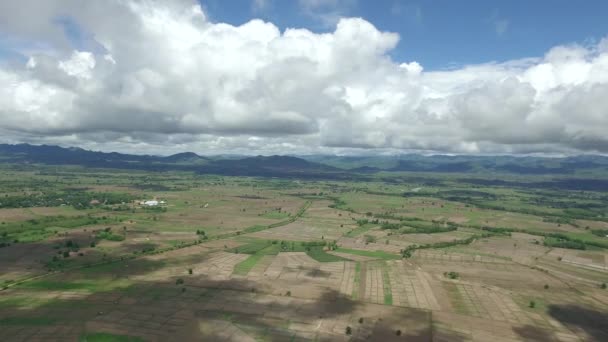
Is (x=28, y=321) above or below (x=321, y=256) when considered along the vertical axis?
above

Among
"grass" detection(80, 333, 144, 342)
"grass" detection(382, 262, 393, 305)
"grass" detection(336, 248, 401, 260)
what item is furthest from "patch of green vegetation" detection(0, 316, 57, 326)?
"grass" detection(336, 248, 401, 260)

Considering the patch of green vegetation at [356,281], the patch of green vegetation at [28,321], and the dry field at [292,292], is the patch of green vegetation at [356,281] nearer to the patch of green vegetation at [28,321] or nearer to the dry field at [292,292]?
the dry field at [292,292]

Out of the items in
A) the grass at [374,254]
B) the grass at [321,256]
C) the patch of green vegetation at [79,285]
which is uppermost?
the patch of green vegetation at [79,285]

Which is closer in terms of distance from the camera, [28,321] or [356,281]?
[28,321]

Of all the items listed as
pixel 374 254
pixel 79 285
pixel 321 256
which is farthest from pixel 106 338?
pixel 374 254

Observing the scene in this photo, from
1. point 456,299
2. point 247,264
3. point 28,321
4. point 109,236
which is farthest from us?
point 109,236

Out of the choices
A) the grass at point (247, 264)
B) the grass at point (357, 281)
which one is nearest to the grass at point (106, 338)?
the grass at point (247, 264)

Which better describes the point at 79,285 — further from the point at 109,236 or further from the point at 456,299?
the point at 456,299

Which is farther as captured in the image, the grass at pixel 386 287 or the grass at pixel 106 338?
the grass at pixel 386 287

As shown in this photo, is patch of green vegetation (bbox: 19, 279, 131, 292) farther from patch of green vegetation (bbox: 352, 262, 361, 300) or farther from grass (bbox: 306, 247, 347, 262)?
grass (bbox: 306, 247, 347, 262)
